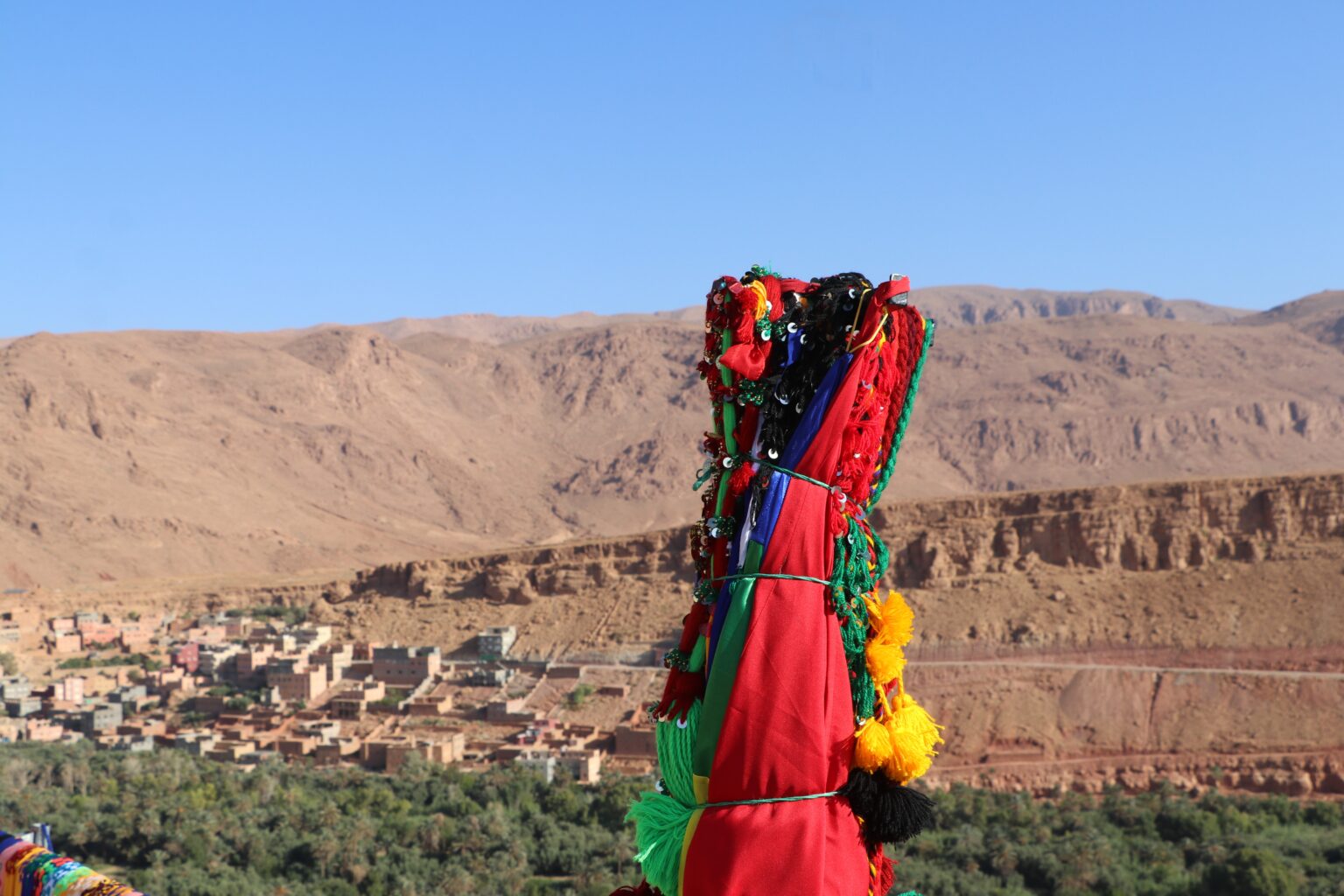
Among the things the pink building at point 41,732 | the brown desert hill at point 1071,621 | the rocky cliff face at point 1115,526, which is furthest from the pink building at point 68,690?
the rocky cliff face at point 1115,526

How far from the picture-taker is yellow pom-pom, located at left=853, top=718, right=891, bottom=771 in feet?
9.45

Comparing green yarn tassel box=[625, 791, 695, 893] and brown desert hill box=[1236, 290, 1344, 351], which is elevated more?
brown desert hill box=[1236, 290, 1344, 351]

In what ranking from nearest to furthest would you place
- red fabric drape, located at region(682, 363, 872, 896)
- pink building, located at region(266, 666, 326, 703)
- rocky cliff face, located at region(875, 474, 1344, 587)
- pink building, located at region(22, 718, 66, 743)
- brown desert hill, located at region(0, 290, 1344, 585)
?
red fabric drape, located at region(682, 363, 872, 896) < pink building, located at region(22, 718, 66, 743) < rocky cliff face, located at region(875, 474, 1344, 587) < pink building, located at region(266, 666, 326, 703) < brown desert hill, located at region(0, 290, 1344, 585)

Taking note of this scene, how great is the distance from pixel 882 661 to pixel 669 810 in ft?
1.69

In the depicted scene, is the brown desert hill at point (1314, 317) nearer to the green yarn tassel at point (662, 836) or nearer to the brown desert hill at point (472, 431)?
the brown desert hill at point (472, 431)

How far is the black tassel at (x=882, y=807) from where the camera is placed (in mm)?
2879

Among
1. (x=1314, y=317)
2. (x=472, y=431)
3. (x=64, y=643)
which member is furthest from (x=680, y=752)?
(x=1314, y=317)

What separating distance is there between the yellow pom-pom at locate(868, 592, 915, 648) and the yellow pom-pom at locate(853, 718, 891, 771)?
0.63ft

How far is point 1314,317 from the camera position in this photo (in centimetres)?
10894

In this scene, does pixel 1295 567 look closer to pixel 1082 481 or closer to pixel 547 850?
pixel 547 850

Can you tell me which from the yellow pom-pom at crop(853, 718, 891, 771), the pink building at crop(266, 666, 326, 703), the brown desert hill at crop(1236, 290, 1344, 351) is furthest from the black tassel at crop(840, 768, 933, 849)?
the brown desert hill at crop(1236, 290, 1344, 351)

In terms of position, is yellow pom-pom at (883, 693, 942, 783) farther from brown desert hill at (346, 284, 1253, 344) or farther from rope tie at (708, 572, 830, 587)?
brown desert hill at (346, 284, 1253, 344)

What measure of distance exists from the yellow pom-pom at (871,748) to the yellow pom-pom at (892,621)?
19cm

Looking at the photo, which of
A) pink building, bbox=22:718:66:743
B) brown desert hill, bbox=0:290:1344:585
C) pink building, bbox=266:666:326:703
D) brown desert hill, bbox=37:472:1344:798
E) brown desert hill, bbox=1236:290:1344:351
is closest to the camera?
brown desert hill, bbox=37:472:1344:798
